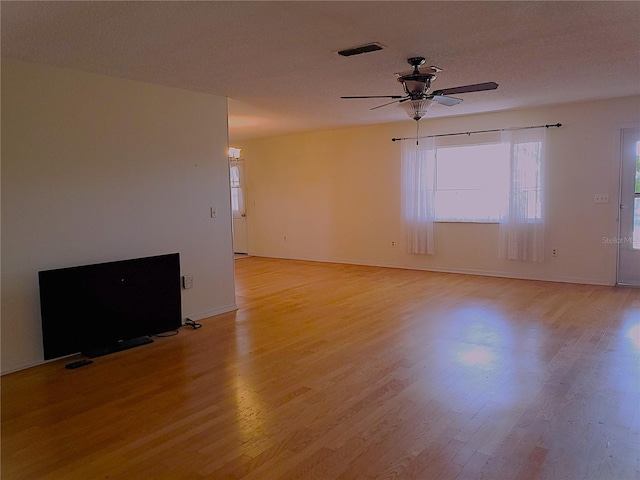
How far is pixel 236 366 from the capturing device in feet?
11.6

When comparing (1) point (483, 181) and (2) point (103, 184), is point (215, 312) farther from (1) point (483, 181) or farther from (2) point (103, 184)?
A: (1) point (483, 181)

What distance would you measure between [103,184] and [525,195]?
5300 millimetres

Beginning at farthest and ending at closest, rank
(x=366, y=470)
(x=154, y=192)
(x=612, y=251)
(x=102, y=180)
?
(x=612, y=251), (x=154, y=192), (x=102, y=180), (x=366, y=470)

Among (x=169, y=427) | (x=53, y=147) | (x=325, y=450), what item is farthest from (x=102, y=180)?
(x=325, y=450)

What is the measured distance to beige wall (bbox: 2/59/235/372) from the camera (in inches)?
138

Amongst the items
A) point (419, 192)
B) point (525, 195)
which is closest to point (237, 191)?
point (419, 192)

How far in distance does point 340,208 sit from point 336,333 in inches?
173

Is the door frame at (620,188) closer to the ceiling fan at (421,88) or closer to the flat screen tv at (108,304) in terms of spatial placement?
the ceiling fan at (421,88)

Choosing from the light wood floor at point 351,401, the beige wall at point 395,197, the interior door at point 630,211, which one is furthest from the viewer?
the beige wall at point 395,197

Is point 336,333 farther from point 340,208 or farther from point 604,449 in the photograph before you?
point 340,208

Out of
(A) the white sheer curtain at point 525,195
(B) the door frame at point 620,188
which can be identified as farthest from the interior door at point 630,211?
(A) the white sheer curtain at point 525,195

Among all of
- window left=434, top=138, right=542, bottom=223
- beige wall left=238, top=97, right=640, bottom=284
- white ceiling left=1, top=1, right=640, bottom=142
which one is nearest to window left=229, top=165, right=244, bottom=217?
beige wall left=238, top=97, right=640, bottom=284

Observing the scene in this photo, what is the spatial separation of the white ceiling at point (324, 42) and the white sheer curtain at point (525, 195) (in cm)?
137

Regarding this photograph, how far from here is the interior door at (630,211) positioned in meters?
5.77
